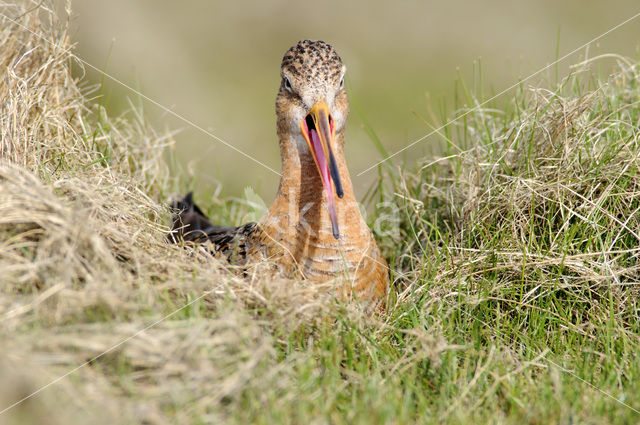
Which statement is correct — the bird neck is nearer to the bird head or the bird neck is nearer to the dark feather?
the bird head

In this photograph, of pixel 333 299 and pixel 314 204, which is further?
pixel 314 204

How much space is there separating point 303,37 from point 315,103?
7869mm

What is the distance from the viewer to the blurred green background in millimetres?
9648

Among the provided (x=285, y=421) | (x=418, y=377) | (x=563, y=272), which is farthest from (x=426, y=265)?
(x=285, y=421)

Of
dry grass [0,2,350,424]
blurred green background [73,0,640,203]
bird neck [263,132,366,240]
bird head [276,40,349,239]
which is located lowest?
dry grass [0,2,350,424]

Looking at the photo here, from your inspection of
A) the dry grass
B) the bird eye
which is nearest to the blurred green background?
the bird eye

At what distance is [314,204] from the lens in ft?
12.0

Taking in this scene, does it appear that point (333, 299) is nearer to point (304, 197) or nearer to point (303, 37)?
point (304, 197)

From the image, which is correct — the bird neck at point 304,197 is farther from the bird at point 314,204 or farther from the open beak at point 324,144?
the open beak at point 324,144

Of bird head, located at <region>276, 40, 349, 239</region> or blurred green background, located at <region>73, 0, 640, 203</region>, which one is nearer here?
bird head, located at <region>276, 40, 349, 239</region>
